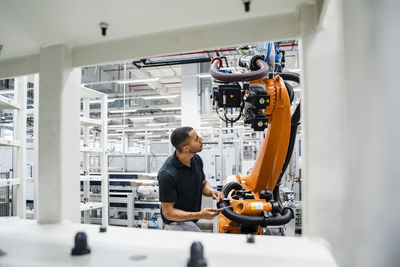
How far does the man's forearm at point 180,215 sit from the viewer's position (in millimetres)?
2126

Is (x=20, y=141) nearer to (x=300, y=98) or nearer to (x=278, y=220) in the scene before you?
(x=278, y=220)

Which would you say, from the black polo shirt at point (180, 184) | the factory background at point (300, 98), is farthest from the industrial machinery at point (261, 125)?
the factory background at point (300, 98)

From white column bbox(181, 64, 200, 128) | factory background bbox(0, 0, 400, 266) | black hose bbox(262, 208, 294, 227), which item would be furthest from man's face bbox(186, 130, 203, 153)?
white column bbox(181, 64, 200, 128)

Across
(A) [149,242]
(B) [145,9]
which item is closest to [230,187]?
(A) [149,242]

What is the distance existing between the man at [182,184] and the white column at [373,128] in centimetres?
166

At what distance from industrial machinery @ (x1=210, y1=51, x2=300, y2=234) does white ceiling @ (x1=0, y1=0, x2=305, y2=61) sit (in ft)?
2.16

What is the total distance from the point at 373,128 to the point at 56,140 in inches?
55.5

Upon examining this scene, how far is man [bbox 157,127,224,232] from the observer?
7.50ft

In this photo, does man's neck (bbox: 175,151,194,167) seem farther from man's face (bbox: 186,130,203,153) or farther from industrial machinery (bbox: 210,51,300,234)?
industrial machinery (bbox: 210,51,300,234)

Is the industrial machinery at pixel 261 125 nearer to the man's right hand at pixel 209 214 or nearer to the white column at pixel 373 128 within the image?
the man's right hand at pixel 209 214

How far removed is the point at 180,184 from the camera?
244cm

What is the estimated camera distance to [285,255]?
88 centimetres

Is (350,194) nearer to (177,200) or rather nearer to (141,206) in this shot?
(177,200)

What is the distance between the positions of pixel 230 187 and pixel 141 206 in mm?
3413
